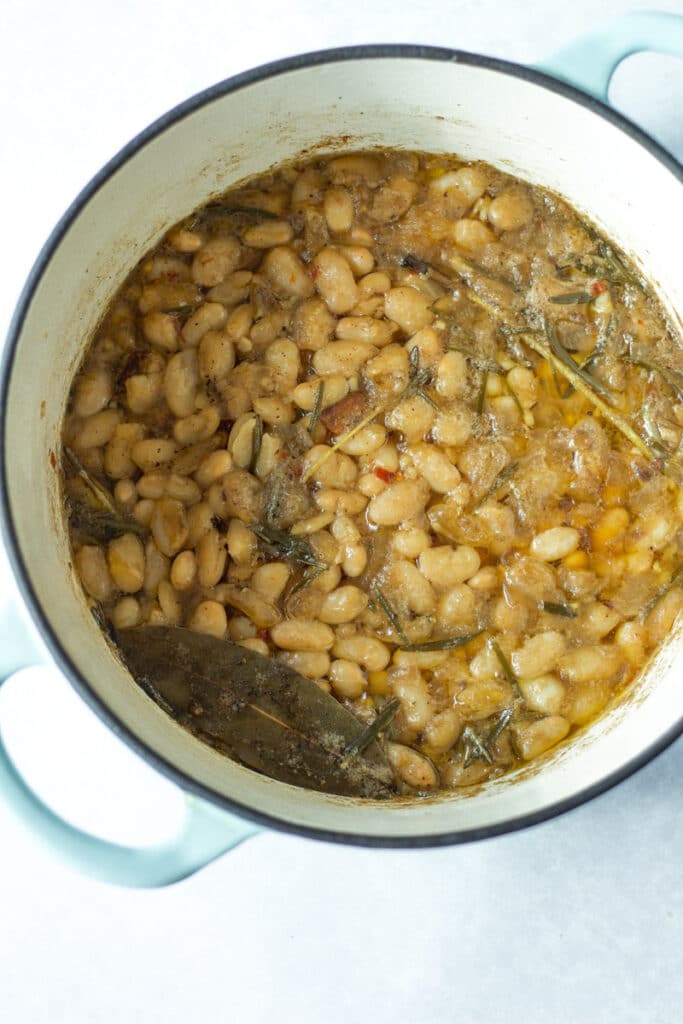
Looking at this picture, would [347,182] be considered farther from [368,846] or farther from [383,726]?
[368,846]

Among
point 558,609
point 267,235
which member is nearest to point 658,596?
point 558,609

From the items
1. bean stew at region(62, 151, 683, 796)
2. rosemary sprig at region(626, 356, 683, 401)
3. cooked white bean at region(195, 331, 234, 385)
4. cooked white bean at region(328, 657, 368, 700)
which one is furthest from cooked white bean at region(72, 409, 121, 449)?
rosemary sprig at region(626, 356, 683, 401)

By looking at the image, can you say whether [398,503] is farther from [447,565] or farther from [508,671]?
[508,671]

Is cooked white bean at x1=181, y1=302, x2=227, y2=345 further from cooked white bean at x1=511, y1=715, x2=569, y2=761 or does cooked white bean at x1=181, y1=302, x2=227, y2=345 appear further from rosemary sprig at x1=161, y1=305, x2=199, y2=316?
cooked white bean at x1=511, y1=715, x2=569, y2=761

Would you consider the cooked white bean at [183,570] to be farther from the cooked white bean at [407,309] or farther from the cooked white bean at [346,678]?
the cooked white bean at [407,309]

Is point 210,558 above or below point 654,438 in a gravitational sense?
below

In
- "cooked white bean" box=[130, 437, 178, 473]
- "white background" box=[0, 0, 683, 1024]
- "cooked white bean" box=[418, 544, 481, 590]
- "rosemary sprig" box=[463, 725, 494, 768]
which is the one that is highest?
"cooked white bean" box=[130, 437, 178, 473]
